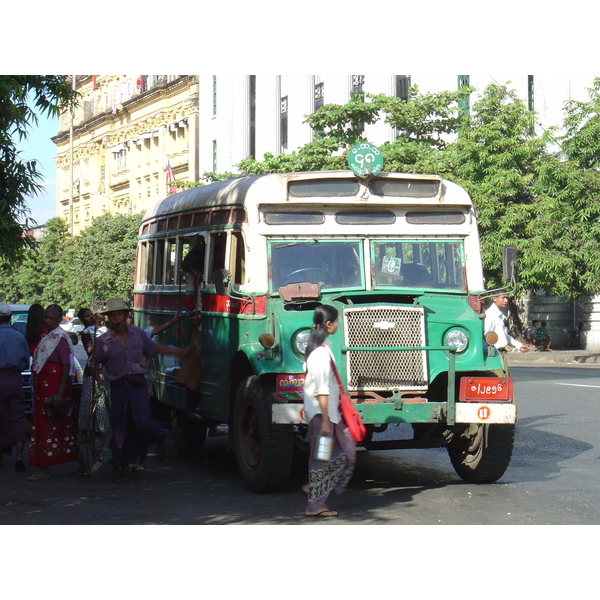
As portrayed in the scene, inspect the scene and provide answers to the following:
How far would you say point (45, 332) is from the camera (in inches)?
446

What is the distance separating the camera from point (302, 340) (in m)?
9.05

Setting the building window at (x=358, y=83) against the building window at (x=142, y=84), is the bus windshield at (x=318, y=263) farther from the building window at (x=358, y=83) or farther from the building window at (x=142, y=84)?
the building window at (x=142, y=84)

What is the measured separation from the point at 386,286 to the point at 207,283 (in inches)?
79.0

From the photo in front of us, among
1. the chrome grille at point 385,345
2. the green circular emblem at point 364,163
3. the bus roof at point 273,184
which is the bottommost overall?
the chrome grille at point 385,345

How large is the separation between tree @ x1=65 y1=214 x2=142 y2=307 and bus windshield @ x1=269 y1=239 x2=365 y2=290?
152ft

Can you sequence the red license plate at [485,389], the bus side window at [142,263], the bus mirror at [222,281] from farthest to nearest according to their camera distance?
the bus side window at [142,263], the bus mirror at [222,281], the red license plate at [485,389]

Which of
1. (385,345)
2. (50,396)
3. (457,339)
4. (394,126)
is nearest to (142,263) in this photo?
(50,396)

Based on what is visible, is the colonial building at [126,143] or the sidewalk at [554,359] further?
the colonial building at [126,143]

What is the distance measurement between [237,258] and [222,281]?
34cm

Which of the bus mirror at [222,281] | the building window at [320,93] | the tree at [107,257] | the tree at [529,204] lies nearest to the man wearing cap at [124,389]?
the bus mirror at [222,281]

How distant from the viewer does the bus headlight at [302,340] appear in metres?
9.04

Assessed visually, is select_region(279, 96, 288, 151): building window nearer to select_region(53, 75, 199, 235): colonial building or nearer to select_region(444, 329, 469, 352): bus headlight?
select_region(53, 75, 199, 235): colonial building

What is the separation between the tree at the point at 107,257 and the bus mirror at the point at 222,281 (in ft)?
151

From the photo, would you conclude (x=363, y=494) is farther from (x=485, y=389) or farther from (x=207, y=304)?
(x=207, y=304)
